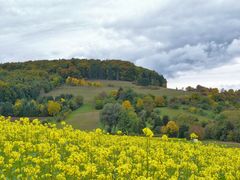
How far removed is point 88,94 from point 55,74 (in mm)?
28418

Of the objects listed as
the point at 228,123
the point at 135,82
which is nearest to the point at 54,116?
the point at 228,123

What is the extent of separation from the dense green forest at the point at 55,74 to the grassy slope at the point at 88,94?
5654mm

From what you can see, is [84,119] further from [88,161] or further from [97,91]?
[88,161]

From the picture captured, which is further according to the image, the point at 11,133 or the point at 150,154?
the point at 11,133

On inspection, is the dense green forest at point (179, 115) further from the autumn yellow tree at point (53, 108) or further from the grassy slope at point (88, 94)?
the autumn yellow tree at point (53, 108)

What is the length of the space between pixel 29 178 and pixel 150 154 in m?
5.44

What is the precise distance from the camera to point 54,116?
110 m

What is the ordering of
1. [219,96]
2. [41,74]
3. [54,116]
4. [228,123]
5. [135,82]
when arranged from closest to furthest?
[228,123] → [54,116] → [219,96] → [41,74] → [135,82]

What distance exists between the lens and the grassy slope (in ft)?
354

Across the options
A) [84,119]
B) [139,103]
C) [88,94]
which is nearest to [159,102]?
[139,103]

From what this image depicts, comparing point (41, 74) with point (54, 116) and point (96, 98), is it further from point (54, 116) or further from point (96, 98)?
point (54, 116)

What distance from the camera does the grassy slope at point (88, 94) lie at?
354 ft

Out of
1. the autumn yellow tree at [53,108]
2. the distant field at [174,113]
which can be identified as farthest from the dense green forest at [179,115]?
the autumn yellow tree at [53,108]

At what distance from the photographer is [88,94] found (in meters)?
152
